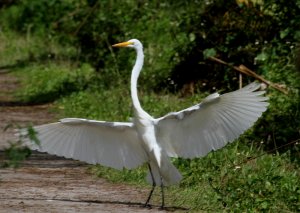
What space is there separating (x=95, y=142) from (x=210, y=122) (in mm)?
1213

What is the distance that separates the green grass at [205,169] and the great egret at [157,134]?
39 centimetres

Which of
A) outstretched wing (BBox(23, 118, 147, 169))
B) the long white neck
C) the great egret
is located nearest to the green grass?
the great egret

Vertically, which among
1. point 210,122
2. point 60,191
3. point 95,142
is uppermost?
point 210,122

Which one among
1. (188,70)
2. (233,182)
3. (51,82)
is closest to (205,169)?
(233,182)

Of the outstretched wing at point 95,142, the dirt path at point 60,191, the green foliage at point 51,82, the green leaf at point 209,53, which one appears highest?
the green leaf at point 209,53

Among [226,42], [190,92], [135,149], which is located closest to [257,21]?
[226,42]

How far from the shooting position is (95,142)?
962cm

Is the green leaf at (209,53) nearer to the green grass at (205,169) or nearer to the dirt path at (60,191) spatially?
the green grass at (205,169)

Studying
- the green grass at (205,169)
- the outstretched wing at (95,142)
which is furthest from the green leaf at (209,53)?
the outstretched wing at (95,142)

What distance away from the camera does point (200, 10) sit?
16.3 meters

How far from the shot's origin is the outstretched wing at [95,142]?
9.41m

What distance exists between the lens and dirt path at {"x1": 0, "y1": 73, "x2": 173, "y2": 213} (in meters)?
8.91

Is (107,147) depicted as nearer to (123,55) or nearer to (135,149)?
(135,149)

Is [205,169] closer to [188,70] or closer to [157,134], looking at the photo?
[157,134]
